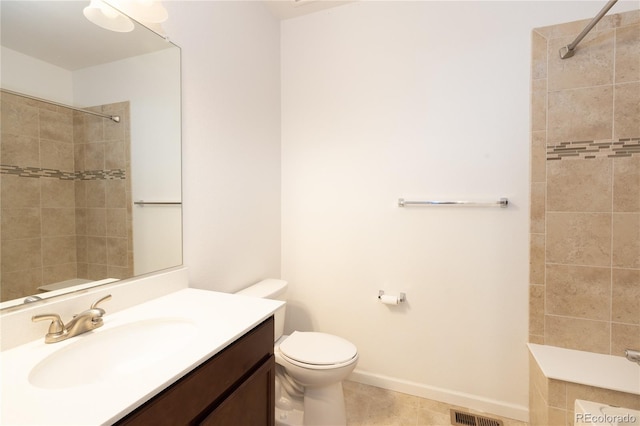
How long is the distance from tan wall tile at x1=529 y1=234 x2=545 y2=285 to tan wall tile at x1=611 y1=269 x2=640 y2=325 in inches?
12.0

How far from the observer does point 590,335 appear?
1496 millimetres

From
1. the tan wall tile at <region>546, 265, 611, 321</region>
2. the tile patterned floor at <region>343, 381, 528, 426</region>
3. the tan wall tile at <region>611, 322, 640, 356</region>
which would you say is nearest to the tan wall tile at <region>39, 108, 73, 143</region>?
the tile patterned floor at <region>343, 381, 528, 426</region>

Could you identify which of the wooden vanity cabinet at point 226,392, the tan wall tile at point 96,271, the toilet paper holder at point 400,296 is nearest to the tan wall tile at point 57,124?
the tan wall tile at point 96,271

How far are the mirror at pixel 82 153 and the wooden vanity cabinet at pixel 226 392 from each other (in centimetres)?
56

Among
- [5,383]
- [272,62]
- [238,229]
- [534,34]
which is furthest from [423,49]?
[5,383]

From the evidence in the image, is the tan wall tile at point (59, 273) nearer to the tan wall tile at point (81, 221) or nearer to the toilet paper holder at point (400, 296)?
the tan wall tile at point (81, 221)

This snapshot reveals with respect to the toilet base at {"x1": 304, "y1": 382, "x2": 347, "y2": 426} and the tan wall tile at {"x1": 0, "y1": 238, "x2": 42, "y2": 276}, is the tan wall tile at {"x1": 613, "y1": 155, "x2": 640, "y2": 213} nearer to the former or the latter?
the toilet base at {"x1": 304, "y1": 382, "x2": 347, "y2": 426}

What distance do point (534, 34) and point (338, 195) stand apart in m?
1.42

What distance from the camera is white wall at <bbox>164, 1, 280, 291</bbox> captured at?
54.2 inches

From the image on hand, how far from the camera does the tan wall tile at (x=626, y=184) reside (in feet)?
4.62

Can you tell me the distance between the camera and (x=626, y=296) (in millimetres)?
1438

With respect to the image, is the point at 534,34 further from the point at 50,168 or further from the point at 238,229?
the point at 50,168

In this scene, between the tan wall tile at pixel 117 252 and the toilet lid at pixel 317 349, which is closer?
the tan wall tile at pixel 117 252

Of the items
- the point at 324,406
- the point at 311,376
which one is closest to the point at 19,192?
the point at 311,376
